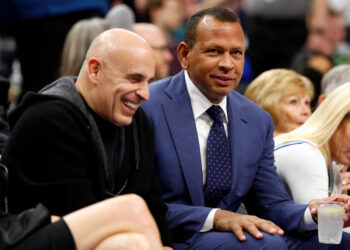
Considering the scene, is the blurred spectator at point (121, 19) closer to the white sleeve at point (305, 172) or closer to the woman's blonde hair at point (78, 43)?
the woman's blonde hair at point (78, 43)

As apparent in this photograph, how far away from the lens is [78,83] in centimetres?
302

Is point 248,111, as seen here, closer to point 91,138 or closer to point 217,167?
point 217,167

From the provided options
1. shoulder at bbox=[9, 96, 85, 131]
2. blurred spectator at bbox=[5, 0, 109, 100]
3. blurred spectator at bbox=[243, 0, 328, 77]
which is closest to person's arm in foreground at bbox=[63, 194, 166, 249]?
shoulder at bbox=[9, 96, 85, 131]

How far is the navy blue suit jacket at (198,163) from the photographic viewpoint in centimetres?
335

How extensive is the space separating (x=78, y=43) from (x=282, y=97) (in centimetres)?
133

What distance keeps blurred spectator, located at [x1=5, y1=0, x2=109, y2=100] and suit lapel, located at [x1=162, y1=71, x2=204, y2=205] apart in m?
1.54

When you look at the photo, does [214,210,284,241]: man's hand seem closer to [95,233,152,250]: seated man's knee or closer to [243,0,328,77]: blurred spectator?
[95,233,152,250]: seated man's knee

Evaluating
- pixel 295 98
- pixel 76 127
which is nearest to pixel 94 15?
pixel 295 98

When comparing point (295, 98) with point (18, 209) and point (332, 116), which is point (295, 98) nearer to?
point (332, 116)

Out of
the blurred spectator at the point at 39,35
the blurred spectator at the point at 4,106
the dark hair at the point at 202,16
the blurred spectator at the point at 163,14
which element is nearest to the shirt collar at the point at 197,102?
the dark hair at the point at 202,16

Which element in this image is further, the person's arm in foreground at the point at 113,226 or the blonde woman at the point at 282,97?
the blonde woman at the point at 282,97

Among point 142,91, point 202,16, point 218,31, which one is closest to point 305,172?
point 218,31

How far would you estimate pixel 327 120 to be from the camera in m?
3.65

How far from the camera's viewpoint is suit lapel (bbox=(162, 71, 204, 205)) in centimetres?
336
